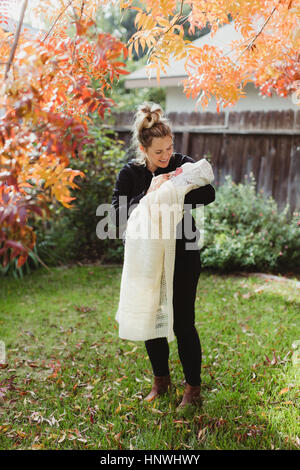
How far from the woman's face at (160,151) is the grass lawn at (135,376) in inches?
59.7

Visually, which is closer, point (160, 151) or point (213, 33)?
point (160, 151)

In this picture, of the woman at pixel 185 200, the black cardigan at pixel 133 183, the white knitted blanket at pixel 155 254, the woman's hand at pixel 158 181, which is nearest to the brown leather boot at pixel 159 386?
the woman at pixel 185 200

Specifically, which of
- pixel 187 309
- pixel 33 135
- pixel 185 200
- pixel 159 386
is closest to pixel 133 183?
pixel 185 200

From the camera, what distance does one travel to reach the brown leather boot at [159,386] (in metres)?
2.67

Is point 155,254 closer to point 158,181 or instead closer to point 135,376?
point 158,181

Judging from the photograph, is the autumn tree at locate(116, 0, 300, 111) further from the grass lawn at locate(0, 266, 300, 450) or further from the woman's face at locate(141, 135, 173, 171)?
the grass lawn at locate(0, 266, 300, 450)

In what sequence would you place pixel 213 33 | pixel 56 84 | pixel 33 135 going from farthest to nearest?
1. pixel 213 33
2. pixel 56 84
3. pixel 33 135

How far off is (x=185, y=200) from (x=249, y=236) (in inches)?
125

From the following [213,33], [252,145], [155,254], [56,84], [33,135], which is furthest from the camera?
[252,145]

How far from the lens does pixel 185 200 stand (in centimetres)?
231

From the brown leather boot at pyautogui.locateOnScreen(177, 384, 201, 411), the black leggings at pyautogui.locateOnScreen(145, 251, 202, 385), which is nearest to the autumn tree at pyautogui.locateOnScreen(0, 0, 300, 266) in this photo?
the black leggings at pyautogui.locateOnScreen(145, 251, 202, 385)

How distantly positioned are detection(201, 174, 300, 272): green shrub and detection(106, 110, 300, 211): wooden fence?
0.44 meters

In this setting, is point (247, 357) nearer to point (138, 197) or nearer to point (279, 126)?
point (138, 197)
